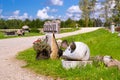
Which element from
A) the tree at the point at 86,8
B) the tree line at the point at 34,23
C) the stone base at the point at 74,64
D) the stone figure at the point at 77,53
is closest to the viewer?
the stone base at the point at 74,64

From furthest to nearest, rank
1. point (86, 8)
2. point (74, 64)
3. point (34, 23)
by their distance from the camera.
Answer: point (34, 23), point (86, 8), point (74, 64)

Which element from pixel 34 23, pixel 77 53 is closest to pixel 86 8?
pixel 34 23

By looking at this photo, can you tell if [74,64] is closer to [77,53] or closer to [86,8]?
[77,53]

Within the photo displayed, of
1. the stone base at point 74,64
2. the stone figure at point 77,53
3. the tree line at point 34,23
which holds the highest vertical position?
the stone figure at point 77,53

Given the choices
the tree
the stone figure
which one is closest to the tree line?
the tree

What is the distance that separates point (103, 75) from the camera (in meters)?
11.5

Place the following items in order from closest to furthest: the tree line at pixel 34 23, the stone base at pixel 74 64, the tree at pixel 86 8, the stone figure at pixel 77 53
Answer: the stone base at pixel 74 64
the stone figure at pixel 77 53
the tree at pixel 86 8
the tree line at pixel 34 23

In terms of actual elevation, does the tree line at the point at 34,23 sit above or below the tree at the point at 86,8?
below

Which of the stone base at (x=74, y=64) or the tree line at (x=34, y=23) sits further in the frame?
the tree line at (x=34, y=23)

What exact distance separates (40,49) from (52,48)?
517 millimetres

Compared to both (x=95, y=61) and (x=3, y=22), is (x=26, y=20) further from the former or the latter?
(x=95, y=61)

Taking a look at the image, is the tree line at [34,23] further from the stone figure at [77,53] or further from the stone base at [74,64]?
the stone base at [74,64]

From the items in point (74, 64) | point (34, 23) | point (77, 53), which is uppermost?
point (77, 53)

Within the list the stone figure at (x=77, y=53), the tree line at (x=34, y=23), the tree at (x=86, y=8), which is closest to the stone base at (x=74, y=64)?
the stone figure at (x=77, y=53)
